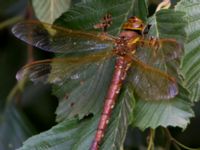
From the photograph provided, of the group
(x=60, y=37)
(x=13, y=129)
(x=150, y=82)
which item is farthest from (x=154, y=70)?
(x=13, y=129)

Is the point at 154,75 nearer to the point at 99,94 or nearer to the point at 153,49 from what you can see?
the point at 153,49

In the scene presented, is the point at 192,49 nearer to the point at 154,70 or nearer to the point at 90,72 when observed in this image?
the point at 154,70

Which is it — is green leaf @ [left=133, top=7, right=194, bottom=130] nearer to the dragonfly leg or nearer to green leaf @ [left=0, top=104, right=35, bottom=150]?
the dragonfly leg

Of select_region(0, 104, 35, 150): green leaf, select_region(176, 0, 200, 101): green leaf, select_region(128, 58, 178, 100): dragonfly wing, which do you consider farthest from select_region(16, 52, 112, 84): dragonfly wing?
select_region(0, 104, 35, 150): green leaf

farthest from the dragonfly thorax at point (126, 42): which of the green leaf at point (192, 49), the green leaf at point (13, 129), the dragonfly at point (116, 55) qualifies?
the green leaf at point (13, 129)

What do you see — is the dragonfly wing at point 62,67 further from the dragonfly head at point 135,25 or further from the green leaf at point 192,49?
the green leaf at point 192,49

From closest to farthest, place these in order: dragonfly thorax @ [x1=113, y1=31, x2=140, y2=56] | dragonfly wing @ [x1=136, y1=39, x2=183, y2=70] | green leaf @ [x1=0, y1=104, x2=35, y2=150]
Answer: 1. dragonfly wing @ [x1=136, y1=39, x2=183, y2=70]
2. dragonfly thorax @ [x1=113, y1=31, x2=140, y2=56]
3. green leaf @ [x1=0, y1=104, x2=35, y2=150]
